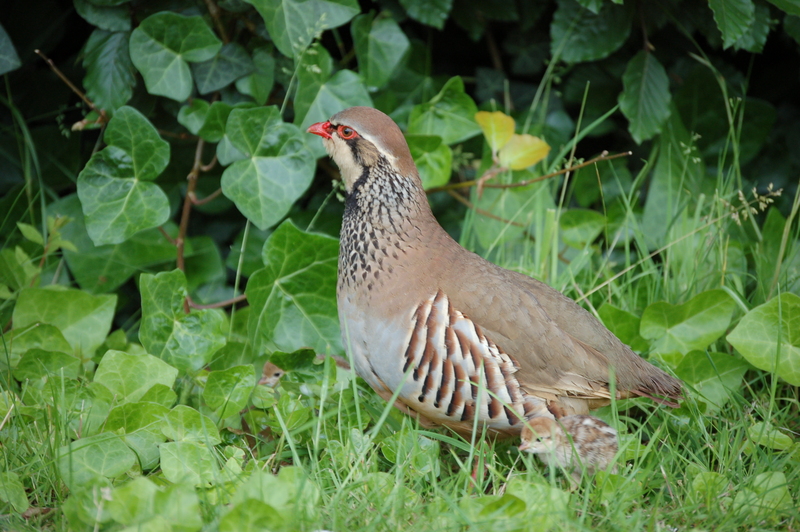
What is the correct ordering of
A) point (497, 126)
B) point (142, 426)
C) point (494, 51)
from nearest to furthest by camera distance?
point (142, 426)
point (497, 126)
point (494, 51)

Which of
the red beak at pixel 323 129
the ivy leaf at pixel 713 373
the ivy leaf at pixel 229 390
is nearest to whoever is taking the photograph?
the ivy leaf at pixel 229 390

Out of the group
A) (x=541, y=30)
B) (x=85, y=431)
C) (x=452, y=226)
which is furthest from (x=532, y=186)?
(x=85, y=431)

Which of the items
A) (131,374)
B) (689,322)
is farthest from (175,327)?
(689,322)

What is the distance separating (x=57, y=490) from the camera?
6.75 ft

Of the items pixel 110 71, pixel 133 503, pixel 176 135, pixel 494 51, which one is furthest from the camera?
pixel 494 51

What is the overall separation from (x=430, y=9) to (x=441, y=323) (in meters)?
1.60

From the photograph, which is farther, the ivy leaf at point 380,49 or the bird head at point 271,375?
the ivy leaf at point 380,49

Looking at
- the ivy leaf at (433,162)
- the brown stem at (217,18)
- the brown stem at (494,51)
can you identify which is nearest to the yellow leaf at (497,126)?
the ivy leaf at (433,162)

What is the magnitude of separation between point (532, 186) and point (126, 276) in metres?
1.92

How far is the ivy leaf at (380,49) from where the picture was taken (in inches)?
128

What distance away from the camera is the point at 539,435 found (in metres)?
2.23

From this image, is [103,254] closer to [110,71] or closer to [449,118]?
[110,71]

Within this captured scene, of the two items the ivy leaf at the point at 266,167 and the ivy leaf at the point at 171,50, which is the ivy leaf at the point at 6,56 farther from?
the ivy leaf at the point at 266,167

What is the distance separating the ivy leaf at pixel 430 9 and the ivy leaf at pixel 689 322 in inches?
60.5
